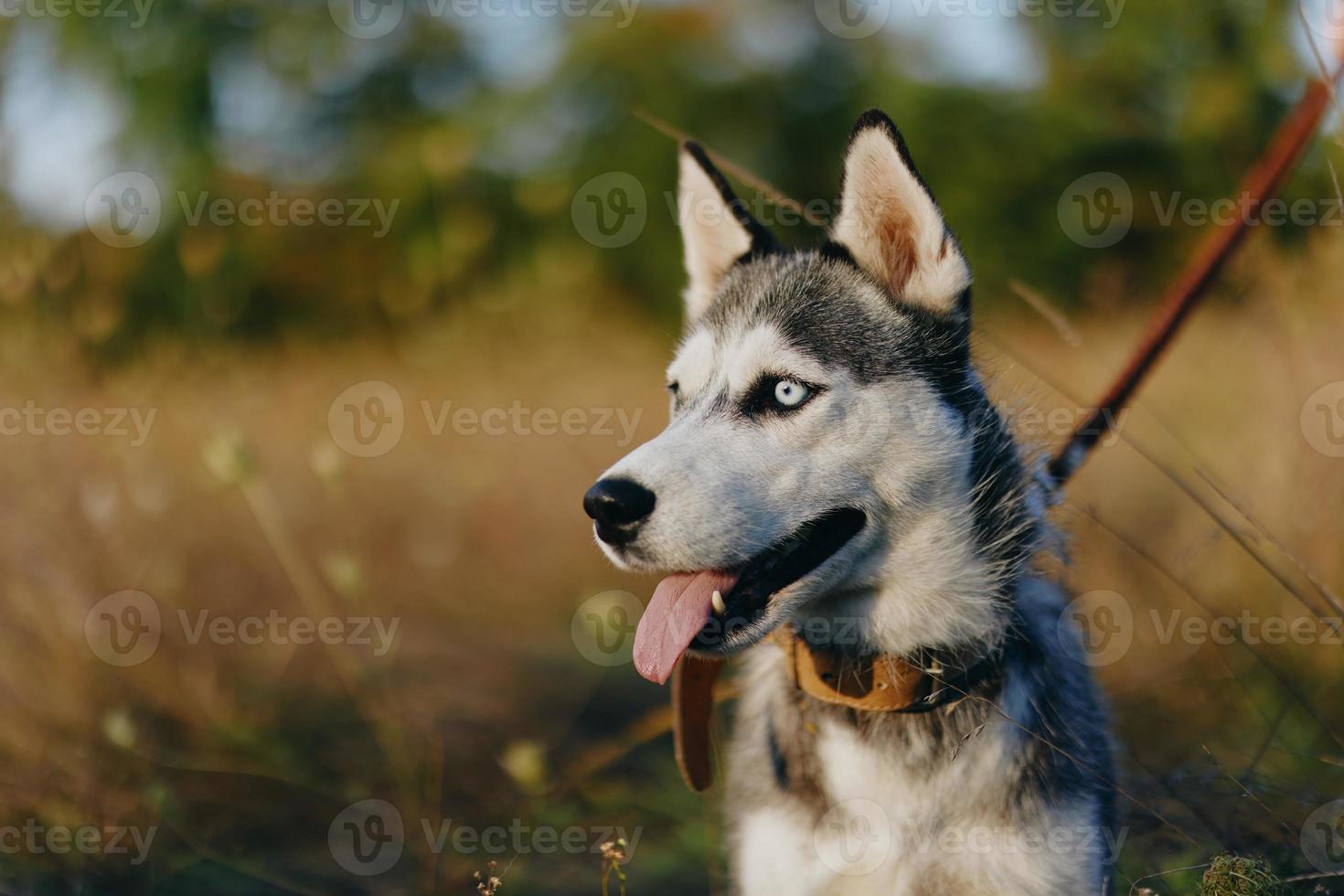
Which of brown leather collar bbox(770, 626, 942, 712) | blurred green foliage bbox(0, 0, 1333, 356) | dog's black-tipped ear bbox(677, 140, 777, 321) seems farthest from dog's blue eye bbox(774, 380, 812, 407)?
blurred green foliage bbox(0, 0, 1333, 356)

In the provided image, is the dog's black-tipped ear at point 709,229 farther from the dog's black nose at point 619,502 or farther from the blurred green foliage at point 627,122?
the blurred green foliage at point 627,122

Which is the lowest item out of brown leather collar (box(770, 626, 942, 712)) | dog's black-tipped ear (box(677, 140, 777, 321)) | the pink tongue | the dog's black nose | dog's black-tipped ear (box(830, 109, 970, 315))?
brown leather collar (box(770, 626, 942, 712))

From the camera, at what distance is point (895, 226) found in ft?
8.00

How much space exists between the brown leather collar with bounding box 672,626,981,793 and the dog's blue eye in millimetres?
538

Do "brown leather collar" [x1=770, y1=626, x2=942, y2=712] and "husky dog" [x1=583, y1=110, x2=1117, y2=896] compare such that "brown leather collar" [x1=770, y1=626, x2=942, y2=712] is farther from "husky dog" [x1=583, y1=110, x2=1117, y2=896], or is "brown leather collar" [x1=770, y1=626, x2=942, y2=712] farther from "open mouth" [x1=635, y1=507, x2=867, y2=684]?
"open mouth" [x1=635, y1=507, x2=867, y2=684]

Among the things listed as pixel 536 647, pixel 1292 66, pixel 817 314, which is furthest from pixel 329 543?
pixel 1292 66

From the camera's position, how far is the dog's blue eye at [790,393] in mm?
2273

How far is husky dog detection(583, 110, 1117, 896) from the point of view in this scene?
210cm

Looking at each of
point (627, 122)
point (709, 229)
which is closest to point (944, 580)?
point (709, 229)

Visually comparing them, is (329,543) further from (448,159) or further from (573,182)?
(573,182)

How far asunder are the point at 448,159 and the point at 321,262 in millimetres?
9249

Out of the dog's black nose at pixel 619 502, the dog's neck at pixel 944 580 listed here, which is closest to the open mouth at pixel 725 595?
the dog's neck at pixel 944 580

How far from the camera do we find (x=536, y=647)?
5414 millimetres

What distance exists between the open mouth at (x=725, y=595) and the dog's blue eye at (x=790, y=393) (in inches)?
10.4
